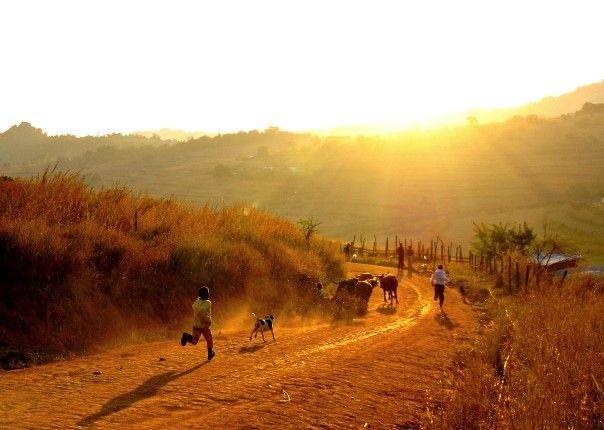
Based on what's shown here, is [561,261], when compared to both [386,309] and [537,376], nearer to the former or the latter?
[386,309]

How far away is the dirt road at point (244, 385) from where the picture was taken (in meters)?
A: 8.29

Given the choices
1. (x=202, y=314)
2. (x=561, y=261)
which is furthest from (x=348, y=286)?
(x=561, y=261)

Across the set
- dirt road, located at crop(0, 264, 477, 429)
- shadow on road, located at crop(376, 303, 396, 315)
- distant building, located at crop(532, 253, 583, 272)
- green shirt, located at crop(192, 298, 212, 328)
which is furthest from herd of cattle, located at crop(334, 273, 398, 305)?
distant building, located at crop(532, 253, 583, 272)

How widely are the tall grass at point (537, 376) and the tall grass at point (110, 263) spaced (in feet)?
28.0

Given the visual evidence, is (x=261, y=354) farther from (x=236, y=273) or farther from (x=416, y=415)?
(x=236, y=273)

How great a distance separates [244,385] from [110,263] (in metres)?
7.73

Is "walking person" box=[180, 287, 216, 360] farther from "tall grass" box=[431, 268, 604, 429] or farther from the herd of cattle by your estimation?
the herd of cattle

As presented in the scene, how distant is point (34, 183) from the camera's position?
61.3ft

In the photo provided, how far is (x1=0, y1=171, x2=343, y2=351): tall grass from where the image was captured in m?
13.6

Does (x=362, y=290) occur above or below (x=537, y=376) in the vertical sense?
below

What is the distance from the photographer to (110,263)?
638 inches

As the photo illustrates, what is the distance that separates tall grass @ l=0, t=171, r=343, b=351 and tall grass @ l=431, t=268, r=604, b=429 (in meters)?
8.53

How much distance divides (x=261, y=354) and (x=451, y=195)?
112473mm

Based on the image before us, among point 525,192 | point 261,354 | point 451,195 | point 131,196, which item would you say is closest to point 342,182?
point 451,195
